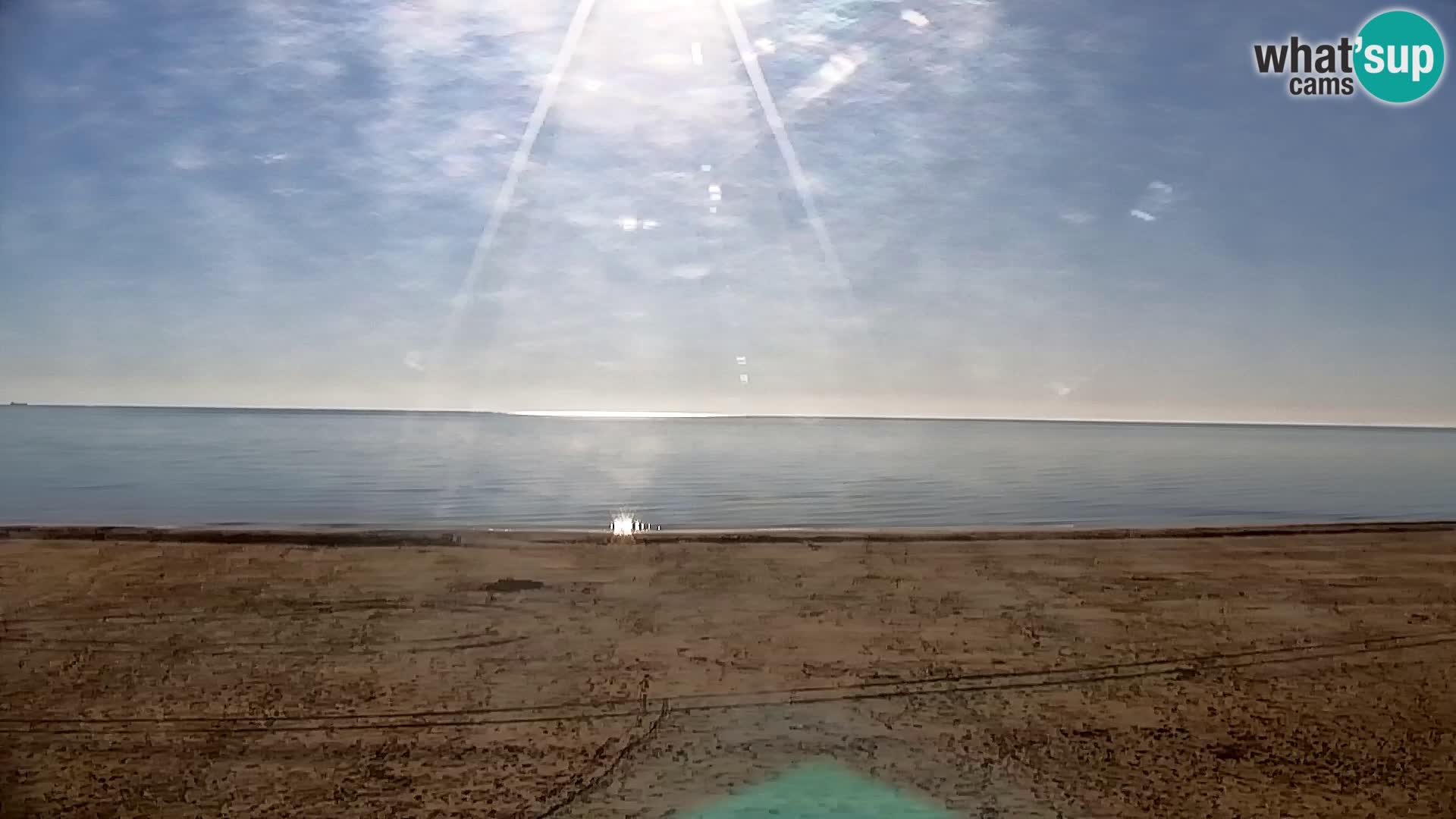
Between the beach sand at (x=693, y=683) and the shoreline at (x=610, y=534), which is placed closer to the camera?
the beach sand at (x=693, y=683)

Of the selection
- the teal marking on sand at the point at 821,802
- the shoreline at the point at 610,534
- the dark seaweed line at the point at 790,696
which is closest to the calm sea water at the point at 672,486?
the shoreline at the point at 610,534

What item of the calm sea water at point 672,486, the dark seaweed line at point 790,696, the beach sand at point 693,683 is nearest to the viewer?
the beach sand at point 693,683

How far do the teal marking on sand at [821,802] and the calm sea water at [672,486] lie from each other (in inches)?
361

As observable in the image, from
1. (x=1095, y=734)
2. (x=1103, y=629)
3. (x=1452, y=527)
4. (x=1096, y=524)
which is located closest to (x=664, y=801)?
(x=1095, y=734)

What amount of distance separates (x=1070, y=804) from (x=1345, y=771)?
1.52m

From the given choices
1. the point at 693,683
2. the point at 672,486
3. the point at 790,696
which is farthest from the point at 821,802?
the point at 672,486

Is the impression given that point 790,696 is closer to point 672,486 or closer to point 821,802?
point 821,802

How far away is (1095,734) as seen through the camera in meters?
4.68

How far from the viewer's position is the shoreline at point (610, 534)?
988 cm

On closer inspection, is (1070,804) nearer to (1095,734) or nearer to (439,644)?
(1095,734)

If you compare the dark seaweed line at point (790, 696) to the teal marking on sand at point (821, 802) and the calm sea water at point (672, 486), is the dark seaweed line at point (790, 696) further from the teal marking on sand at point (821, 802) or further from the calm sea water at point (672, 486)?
the calm sea water at point (672, 486)

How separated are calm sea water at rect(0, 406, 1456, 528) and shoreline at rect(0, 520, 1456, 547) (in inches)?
52.5

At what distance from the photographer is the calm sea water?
1416 cm

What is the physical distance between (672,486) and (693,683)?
1497 cm
